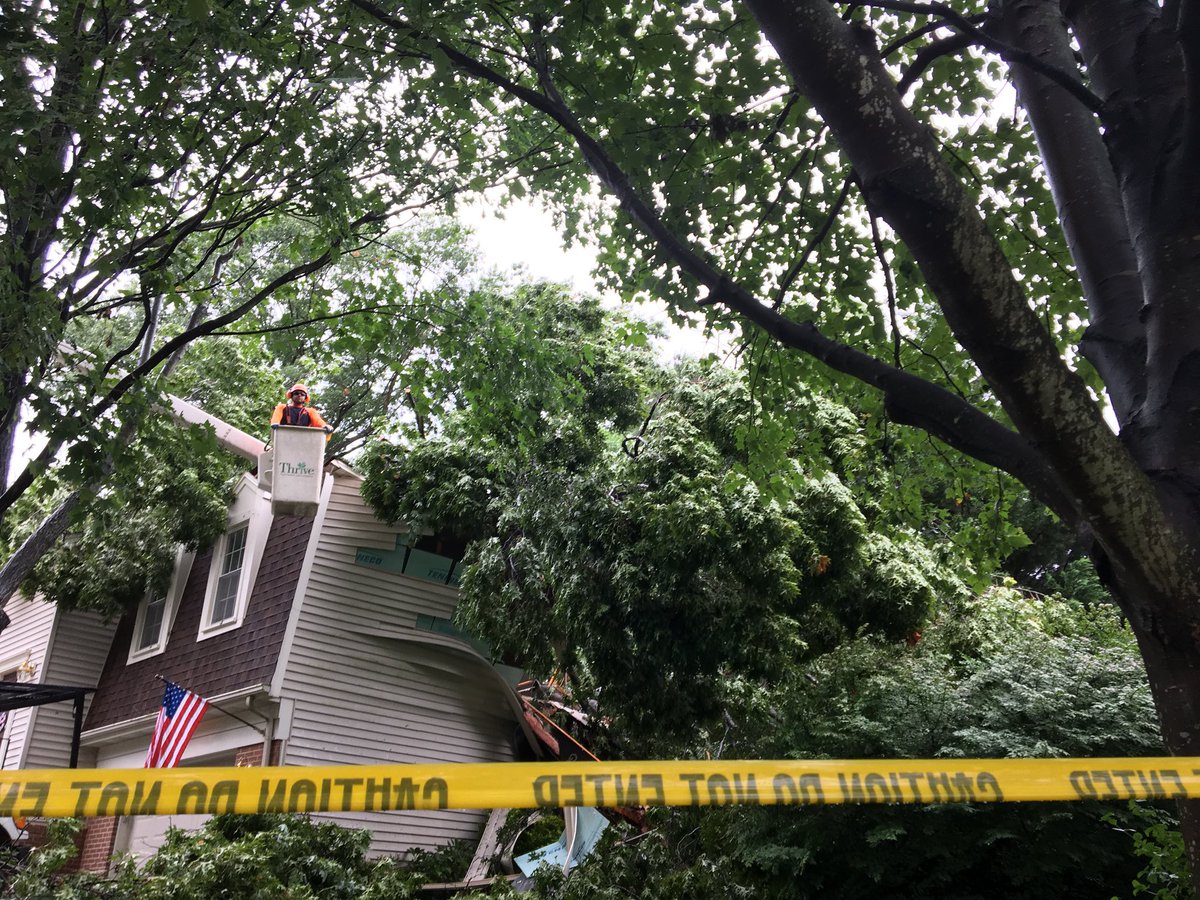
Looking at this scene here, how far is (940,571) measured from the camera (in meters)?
11.8

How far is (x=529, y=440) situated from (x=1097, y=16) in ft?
26.1

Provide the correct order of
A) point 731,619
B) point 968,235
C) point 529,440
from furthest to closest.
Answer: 1. point 529,440
2. point 731,619
3. point 968,235

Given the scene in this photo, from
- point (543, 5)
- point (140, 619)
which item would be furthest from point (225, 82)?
point (140, 619)

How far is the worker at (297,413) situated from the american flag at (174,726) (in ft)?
12.1

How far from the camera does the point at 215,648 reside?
45.9 ft

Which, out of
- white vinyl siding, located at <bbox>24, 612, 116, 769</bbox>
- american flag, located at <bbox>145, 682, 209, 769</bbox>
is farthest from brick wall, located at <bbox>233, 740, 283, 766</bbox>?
white vinyl siding, located at <bbox>24, 612, 116, 769</bbox>

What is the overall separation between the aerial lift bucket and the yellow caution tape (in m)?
7.20

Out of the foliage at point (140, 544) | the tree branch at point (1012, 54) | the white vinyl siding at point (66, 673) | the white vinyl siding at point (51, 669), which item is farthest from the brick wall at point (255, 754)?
the tree branch at point (1012, 54)

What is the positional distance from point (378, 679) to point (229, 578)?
3.26 m

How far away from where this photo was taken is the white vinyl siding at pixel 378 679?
41.4ft

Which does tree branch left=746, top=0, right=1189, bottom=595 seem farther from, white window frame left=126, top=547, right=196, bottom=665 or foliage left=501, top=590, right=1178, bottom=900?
white window frame left=126, top=547, right=196, bottom=665

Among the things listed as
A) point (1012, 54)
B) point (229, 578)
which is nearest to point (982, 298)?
point (1012, 54)

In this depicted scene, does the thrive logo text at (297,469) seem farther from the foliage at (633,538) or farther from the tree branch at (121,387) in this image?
the tree branch at (121,387)

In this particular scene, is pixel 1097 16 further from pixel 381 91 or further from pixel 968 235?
pixel 381 91
